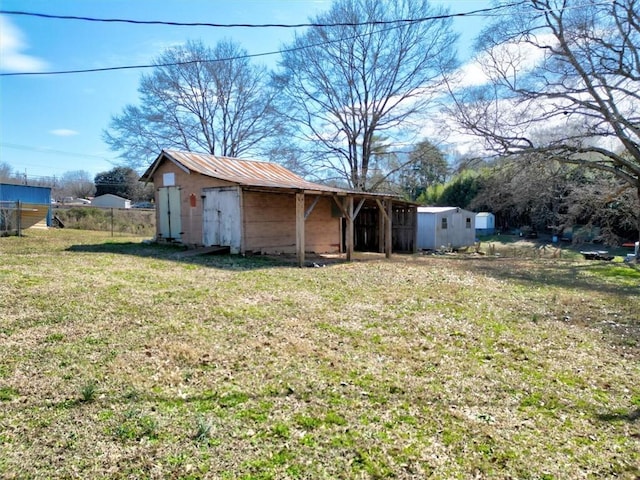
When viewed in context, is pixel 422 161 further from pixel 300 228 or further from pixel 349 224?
pixel 300 228

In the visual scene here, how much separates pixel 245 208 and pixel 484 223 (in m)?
30.2

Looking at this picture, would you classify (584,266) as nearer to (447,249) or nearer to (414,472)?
(447,249)

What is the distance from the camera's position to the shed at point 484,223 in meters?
38.1

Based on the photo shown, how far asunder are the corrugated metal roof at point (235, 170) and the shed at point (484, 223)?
Result: 79.9 feet

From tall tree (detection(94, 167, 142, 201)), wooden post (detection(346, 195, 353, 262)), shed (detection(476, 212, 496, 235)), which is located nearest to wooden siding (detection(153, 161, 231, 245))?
wooden post (detection(346, 195, 353, 262))

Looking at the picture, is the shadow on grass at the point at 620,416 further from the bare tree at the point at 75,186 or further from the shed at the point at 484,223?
the bare tree at the point at 75,186

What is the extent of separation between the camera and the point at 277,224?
14625 mm

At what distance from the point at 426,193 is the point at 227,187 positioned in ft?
108

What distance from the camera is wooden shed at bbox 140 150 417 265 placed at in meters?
13.1

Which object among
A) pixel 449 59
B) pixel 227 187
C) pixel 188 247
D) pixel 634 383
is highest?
pixel 449 59

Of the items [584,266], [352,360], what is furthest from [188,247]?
[584,266]

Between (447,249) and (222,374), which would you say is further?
(447,249)

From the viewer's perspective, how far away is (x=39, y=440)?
8.92 feet

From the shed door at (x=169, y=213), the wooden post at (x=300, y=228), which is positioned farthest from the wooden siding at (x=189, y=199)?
the wooden post at (x=300, y=228)
